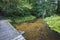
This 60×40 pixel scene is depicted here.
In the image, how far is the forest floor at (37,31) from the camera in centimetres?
897

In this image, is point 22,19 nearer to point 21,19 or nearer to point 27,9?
point 21,19

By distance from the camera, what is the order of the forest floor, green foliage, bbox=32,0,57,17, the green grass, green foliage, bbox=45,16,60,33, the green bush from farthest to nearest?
green foliage, bbox=32,0,57,17 < the green grass < the green bush < green foliage, bbox=45,16,60,33 < the forest floor

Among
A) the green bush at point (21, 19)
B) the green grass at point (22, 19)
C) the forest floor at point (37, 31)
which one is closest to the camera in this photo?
the forest floor at point (37, 31)

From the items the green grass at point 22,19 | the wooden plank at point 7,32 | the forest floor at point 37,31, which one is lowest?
the forest floor at point 37,31

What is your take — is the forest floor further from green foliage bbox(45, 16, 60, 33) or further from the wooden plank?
the wooden plank

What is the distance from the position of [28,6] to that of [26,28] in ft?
10.4

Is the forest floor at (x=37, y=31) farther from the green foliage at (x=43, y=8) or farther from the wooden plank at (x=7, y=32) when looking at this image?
the green foliage at (x=43, y=8)

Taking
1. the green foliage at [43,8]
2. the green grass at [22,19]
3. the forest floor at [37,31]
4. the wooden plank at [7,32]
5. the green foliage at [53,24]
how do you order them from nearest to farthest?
the wooden plank at [7,32]
the forest floor at [37,31]
the green foliage at [53,24]
the green grass at [22,19]
the green foliage at [43,8]

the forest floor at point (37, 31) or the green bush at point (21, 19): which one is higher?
the green bush at point (21, 19)

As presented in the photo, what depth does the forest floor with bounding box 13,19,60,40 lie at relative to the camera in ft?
29.4

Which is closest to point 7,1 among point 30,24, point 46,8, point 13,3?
point 13,3

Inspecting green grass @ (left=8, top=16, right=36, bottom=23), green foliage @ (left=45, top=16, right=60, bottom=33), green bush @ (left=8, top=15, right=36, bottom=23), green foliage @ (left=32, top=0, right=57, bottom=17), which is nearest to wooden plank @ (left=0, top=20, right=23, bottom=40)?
green bush @ (left=8, top=15, right=36, bottom=23)

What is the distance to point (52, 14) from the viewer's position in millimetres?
13203

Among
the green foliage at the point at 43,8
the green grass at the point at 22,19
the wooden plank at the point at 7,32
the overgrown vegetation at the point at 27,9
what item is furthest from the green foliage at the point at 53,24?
the wooden plank at the point at 7,32
